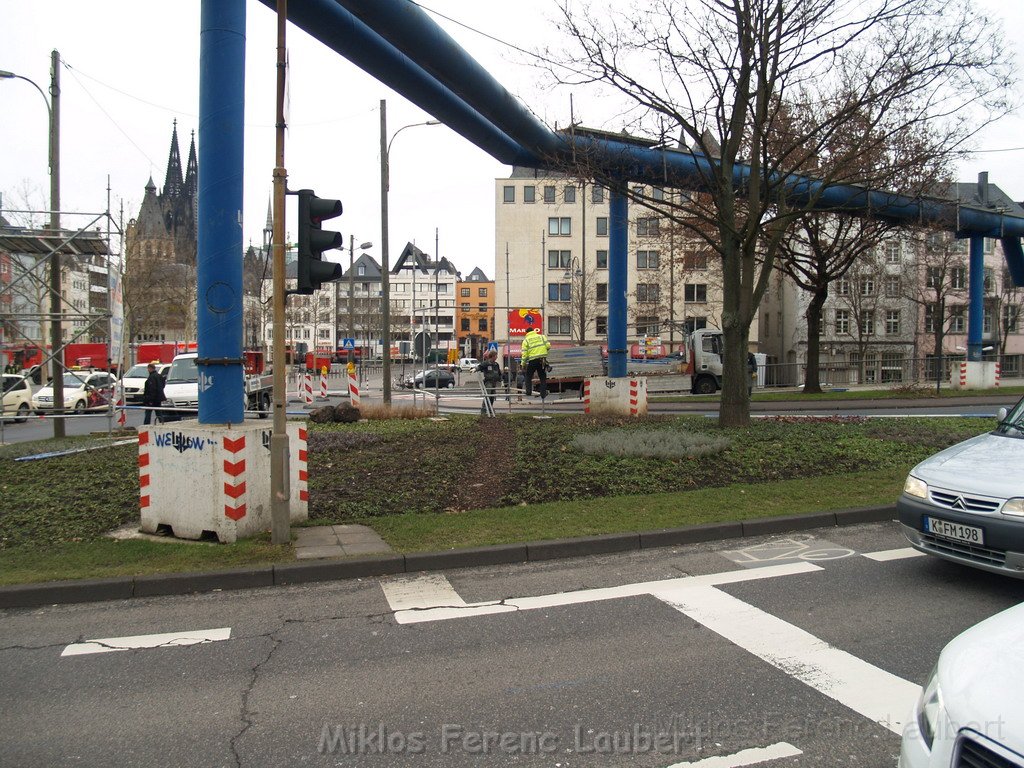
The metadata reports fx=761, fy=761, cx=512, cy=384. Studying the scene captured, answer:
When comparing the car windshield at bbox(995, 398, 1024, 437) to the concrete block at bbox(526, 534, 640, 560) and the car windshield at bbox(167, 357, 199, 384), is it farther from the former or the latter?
the car windshield at bbox(167, 357, 199, 384)

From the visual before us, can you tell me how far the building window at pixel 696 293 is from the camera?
6538 centimetres

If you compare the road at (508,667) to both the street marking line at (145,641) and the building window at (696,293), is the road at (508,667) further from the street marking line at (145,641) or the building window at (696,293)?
the building window at (696,293)

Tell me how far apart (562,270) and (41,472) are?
6059 cm

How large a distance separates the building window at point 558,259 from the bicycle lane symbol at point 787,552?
6325 cm

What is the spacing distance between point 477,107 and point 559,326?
55862mm

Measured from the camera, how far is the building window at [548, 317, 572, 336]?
2717 inches

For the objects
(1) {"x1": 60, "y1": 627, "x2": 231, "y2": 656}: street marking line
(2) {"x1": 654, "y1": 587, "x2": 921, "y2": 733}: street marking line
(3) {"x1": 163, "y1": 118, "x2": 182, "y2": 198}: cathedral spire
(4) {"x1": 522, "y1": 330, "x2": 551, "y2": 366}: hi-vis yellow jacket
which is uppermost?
(3) {"x1": 163, "y1": 118, "x2": 182, "y2": 198}: cathedral spire

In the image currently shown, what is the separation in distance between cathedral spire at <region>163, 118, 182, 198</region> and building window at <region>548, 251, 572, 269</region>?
4255 centimetres

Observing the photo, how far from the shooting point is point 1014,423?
6.62 m

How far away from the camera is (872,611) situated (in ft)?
17.9

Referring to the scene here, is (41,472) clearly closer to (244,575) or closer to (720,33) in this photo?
(244,575)

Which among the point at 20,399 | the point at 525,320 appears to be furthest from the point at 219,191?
the point at 20,399

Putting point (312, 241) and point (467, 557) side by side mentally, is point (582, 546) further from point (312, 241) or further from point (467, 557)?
point (312, 241)

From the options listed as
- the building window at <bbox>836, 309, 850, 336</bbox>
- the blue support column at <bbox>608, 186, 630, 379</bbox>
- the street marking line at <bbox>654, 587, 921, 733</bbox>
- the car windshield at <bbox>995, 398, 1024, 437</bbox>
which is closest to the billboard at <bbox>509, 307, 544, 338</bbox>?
the blue support column at <bbox>608, 186, 630, 379</bbox>
